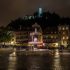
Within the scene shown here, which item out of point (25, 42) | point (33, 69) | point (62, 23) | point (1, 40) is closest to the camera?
point (33, 69)

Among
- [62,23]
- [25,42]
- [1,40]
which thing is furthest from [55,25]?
[1,40]

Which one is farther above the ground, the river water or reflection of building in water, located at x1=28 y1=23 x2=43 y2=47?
reflection of building in water, located at x1=28 y1=23 x2=43 y2=47

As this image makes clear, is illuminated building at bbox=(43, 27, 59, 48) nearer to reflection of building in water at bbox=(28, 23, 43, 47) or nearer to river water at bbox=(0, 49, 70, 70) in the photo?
reflection of building in water at bbox=(28, 23, 43, 47)

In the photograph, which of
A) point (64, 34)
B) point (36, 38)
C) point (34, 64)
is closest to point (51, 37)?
point (64, 34)

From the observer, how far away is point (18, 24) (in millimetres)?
193750

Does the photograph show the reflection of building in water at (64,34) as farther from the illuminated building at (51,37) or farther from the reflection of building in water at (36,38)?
the reflection of building in water at (36,38)

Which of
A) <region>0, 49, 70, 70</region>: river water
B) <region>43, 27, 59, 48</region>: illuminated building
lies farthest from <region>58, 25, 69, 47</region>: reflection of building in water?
<region>0, 49, 70, 70</region>: river water

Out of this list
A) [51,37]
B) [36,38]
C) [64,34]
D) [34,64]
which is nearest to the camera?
[34,64]

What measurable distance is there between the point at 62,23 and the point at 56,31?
13.9 meters

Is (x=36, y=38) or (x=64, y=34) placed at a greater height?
(x=64, y=34)

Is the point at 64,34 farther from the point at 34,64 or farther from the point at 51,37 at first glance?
the point at 34,64

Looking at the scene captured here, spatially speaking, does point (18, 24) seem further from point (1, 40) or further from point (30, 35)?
point (1, 40)

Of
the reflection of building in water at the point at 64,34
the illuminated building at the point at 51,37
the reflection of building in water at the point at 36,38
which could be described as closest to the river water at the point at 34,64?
the reflection of building in water at the point at 36,38

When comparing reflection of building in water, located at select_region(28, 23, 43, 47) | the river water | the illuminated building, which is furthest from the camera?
the illuminated building
